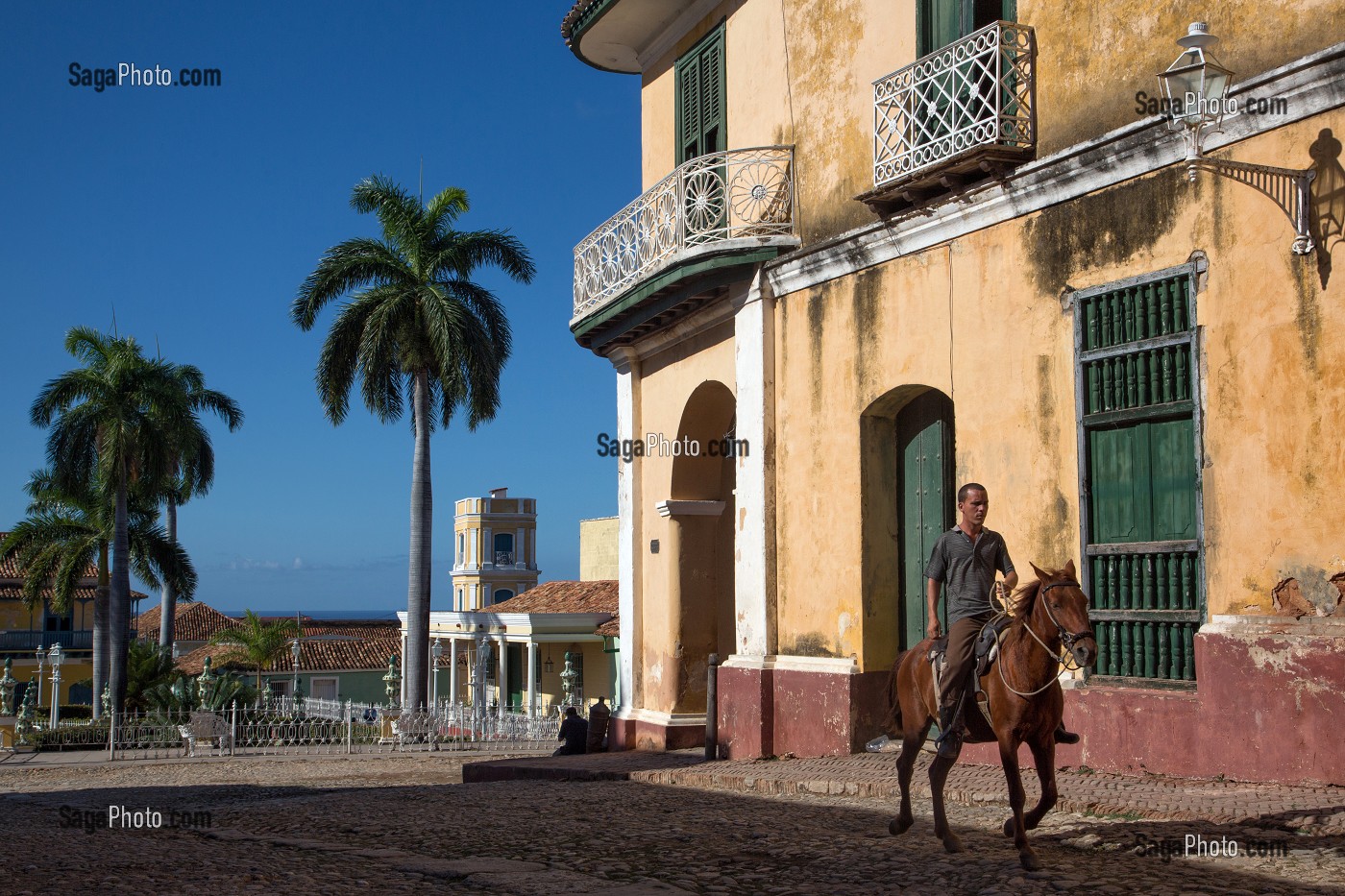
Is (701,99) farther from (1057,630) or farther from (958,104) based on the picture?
(1057,630)

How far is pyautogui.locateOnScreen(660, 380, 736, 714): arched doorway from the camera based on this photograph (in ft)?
57.2

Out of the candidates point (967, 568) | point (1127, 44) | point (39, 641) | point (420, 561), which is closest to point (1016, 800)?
point (967, 568)

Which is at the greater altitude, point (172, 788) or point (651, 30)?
point (651, 30)

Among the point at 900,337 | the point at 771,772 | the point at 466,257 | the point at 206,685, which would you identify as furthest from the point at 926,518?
the point at 206,685

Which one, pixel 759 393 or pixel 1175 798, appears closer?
pixel 1175 798

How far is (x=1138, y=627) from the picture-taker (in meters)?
10.3

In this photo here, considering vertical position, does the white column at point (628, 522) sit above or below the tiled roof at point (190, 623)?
above

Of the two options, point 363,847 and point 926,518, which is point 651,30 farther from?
point 363,847

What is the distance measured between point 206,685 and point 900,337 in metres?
24.7

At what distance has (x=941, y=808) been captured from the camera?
748cm

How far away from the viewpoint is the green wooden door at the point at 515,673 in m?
48.5

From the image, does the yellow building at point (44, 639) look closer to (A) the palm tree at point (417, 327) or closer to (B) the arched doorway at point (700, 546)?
(A) the palm tree at point (417, 327)

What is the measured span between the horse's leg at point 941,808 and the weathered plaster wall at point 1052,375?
3034 mm

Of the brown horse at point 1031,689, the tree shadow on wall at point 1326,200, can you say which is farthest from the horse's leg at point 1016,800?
the tree shadow on wall at point 1326,200
